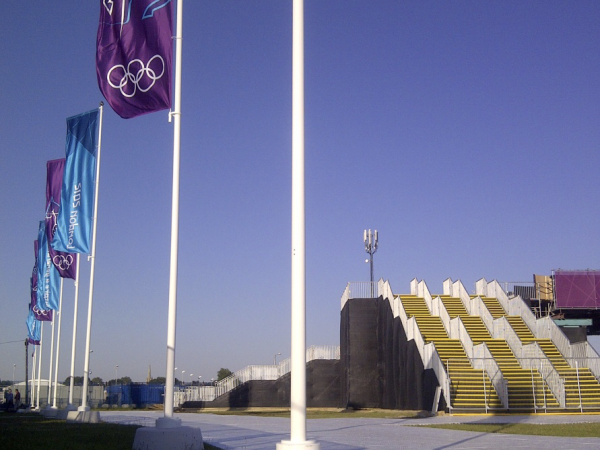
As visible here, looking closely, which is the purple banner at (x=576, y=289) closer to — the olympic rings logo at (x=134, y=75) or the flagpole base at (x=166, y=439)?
the olympic rings logo at (x=134, y=75)

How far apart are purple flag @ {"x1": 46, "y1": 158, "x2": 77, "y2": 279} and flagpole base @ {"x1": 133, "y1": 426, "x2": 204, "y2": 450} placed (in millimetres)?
14711

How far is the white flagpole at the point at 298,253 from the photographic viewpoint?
7.21m

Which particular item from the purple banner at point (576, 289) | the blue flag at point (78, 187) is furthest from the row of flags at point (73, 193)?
the purple banner at point (576, 289)

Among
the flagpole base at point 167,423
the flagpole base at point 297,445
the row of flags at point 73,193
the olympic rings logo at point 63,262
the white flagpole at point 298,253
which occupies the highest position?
the row of flags at point 73,193

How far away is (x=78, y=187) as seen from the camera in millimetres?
21359

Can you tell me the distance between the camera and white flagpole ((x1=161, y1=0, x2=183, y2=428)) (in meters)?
11.2

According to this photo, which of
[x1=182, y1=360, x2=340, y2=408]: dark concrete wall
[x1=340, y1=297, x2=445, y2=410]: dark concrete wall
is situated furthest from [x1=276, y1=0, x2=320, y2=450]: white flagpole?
[x1=182, y1=360, x2=340, y2=408]: dark concrete wall

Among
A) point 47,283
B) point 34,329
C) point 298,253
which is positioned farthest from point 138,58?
point 34,329

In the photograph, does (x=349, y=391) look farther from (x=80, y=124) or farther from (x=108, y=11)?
(x=108, y=11)

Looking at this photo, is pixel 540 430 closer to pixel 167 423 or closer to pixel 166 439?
pixel 167 423

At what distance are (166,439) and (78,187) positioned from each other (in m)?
12.8

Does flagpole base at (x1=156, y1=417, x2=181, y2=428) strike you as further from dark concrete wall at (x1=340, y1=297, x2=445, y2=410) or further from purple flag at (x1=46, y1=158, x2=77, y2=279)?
dark concrete wall at (x1=340, y1=297, x2=445, y2=410)

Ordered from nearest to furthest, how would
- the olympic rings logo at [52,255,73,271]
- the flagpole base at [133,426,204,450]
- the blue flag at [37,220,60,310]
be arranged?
1. the flagpole base at [133,426,204,450]
2. the olympic rings logo at [52,255,73,271]
3. the blue flag at [37,220,60,310]

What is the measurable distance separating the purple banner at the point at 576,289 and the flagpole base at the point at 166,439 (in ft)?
129
